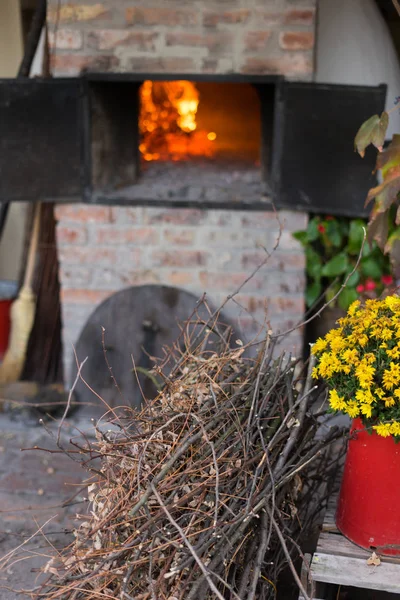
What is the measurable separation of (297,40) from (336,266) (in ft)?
3.39

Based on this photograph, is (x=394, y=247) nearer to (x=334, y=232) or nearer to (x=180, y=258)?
(x=334, y=232)

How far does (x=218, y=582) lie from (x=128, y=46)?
249cm

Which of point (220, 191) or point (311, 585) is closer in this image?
point (311, 585)

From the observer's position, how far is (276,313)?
363 cm

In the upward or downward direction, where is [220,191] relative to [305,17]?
downward

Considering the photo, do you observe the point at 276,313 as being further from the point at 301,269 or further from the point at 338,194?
the point at 338,194

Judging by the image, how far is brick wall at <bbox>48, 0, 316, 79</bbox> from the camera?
3293mm

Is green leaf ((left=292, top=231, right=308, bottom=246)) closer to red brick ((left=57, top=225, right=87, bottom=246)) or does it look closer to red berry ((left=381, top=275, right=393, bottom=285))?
red berry ((left=381, top=275, right=393, bottom=285))

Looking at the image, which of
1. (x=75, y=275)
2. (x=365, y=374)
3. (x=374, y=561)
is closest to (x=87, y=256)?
(x=75, y=275)

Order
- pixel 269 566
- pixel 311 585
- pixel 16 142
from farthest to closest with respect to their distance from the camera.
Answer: pixel 16 142 → pixel 269 566 → pixel 311 585

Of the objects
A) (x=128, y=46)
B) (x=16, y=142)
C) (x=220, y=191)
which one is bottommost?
(x=220, y=191)

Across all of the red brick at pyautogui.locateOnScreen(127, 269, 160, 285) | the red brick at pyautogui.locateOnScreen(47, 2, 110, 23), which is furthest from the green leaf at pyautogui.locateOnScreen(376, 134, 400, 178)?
the red brick at pyautogui.locateOnScreen(47, 2, 110, 23)

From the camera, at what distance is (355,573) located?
1873 mm

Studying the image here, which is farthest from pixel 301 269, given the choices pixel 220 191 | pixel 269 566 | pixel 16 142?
pixel 269 566
